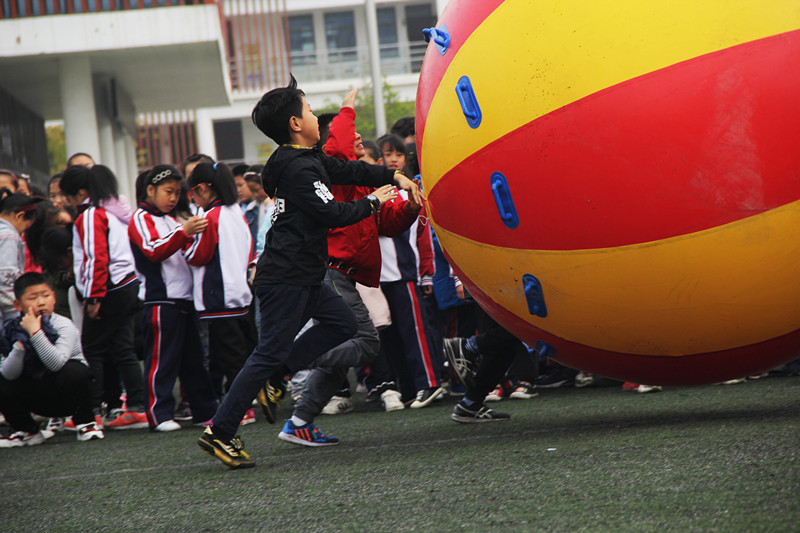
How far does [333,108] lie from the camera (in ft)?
113

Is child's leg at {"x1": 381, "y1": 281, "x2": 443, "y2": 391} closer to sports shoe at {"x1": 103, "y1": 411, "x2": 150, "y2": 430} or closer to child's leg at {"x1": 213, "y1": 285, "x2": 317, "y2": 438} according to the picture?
sports shoe at {"x1": 103, "y1": 411, "x2": 150, "y2": 430}

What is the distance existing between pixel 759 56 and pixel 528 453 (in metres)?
1.89

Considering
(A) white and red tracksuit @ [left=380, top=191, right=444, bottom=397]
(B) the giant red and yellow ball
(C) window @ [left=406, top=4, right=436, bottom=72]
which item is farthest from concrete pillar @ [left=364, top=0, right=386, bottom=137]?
(C) window @ [left=406, top=4, right=436, bottom=72]

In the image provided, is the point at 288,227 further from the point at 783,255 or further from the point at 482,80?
the point at 783,255

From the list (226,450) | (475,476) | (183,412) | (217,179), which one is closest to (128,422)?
(183,412)

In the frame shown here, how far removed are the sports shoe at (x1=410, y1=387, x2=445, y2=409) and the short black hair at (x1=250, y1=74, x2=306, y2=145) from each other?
242cm

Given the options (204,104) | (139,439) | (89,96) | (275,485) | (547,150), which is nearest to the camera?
(547,150)

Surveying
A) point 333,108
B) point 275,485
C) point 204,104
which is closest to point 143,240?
point 275,485

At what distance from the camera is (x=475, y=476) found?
358 cm

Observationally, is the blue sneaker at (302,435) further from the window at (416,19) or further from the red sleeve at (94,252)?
the window at (416,19)

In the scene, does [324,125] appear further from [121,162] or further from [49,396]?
[121,162]

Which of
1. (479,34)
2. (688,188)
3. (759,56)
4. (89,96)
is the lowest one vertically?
(688,188)

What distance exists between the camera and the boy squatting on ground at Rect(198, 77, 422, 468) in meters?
4.26

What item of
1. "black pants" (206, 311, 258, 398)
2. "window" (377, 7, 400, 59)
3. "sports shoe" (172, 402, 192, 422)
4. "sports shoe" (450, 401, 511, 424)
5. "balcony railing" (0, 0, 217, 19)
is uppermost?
"window" (377, 7, 400, 59)
